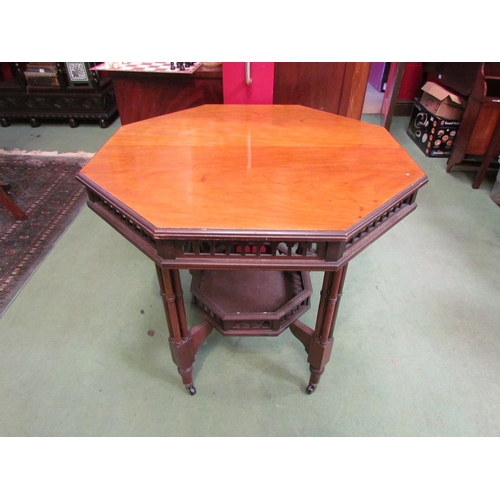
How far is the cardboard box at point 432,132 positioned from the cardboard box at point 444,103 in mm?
38

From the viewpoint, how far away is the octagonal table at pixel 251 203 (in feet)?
2.89

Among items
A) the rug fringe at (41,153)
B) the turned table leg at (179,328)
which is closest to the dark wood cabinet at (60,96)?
the rug fringe at (41,153)

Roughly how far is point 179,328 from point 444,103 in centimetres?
277

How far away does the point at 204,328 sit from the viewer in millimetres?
1333

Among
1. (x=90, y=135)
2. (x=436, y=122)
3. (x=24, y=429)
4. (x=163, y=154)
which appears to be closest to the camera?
Answer: (x=163, y=154)

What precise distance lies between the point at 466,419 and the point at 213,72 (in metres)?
2.01

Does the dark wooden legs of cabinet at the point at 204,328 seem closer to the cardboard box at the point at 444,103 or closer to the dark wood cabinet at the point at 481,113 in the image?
the dark wood cabinet at the point at 481,113

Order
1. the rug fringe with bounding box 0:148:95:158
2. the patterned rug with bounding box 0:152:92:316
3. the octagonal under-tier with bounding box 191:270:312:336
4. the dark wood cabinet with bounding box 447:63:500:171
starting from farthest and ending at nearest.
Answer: the rug fringe with bounding box 0:148:95:158 < the dark wood cabinet with bounding box 447:63:500:171 < the patterned rug with bounding box 0:152:92:316 < the octagonal under-tier with bounding box 191:270:312:336

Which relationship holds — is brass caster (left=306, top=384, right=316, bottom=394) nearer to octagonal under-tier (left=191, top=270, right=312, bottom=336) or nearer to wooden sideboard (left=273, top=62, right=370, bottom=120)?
octagonal under-tier (left=191, top=270, right=312, bottom=336)

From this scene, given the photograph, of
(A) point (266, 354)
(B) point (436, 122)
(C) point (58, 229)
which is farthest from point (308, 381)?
(B) point (436, 122)

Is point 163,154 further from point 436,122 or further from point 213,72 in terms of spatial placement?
Result: point 436,122

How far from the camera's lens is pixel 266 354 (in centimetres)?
154

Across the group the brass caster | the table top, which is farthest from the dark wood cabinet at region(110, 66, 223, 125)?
the brass caster

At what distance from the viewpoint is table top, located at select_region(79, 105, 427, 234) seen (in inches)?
35.2
